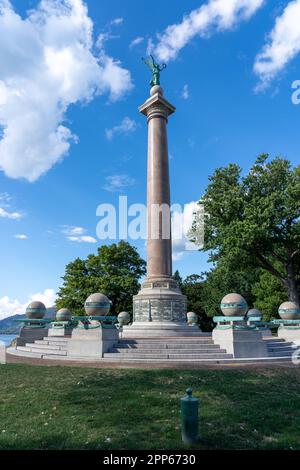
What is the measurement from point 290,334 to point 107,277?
24.2 meters

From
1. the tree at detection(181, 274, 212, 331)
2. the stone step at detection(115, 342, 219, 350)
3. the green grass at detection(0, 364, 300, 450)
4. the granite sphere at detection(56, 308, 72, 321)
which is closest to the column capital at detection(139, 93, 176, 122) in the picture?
the granite sphere at detection(56, 308, 72, 321)

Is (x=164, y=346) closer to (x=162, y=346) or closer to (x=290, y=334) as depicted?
(x=162, y=346)

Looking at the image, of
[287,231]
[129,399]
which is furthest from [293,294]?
[129,399]

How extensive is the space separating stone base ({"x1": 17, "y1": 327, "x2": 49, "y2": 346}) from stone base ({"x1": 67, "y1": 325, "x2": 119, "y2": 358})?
5224 millimetres

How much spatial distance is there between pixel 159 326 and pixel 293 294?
15.6 metres


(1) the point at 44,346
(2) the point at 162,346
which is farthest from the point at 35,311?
(2) the point at 162,346

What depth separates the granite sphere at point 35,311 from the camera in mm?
20531

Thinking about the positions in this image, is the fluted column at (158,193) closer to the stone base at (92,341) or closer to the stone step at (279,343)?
the stone base at (92,341)

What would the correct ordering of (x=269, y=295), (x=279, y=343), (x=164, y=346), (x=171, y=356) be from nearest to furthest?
(x=171, y=356), (x=164, y=346), (x=279, y=343), (x=269, y=295)

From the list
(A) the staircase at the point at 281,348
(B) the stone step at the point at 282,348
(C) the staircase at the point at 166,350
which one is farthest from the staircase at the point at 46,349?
(B) the stone step at the point at 282,348

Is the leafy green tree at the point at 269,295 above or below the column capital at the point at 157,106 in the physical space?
below

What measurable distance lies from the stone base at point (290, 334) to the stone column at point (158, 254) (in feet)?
15.5

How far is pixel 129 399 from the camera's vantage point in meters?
8.57

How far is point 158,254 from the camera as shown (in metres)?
21.5
